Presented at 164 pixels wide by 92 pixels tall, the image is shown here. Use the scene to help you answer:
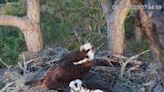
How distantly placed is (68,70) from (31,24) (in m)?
0.80

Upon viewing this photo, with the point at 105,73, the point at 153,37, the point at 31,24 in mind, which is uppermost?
the point at 153,37

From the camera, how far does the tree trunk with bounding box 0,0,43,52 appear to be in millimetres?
3049

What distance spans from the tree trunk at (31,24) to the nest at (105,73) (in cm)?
25

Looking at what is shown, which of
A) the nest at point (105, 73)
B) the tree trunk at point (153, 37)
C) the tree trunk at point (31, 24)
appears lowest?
the nest at point (105, 73)

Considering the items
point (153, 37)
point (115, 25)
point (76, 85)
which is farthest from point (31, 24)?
point (153, 37)

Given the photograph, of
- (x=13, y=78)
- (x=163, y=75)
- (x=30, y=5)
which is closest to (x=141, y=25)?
(x=163, y=75)

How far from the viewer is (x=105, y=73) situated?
2.62m

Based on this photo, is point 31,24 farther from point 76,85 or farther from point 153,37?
point 153,37

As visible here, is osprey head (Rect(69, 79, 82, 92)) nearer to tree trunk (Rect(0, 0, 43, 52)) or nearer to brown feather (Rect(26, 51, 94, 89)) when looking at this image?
brown feather (Rect(26, 51, 94, 89))

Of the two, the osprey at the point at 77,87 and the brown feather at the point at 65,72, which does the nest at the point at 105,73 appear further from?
the osprey at the point at 77,87

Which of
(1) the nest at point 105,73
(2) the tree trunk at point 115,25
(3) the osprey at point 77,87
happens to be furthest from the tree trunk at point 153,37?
(2) the tree trunk at point 115,25

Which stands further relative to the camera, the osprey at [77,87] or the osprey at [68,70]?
the osprey at [68,70]

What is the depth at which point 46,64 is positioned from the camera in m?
2.74

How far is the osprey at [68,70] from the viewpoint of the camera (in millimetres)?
2393
